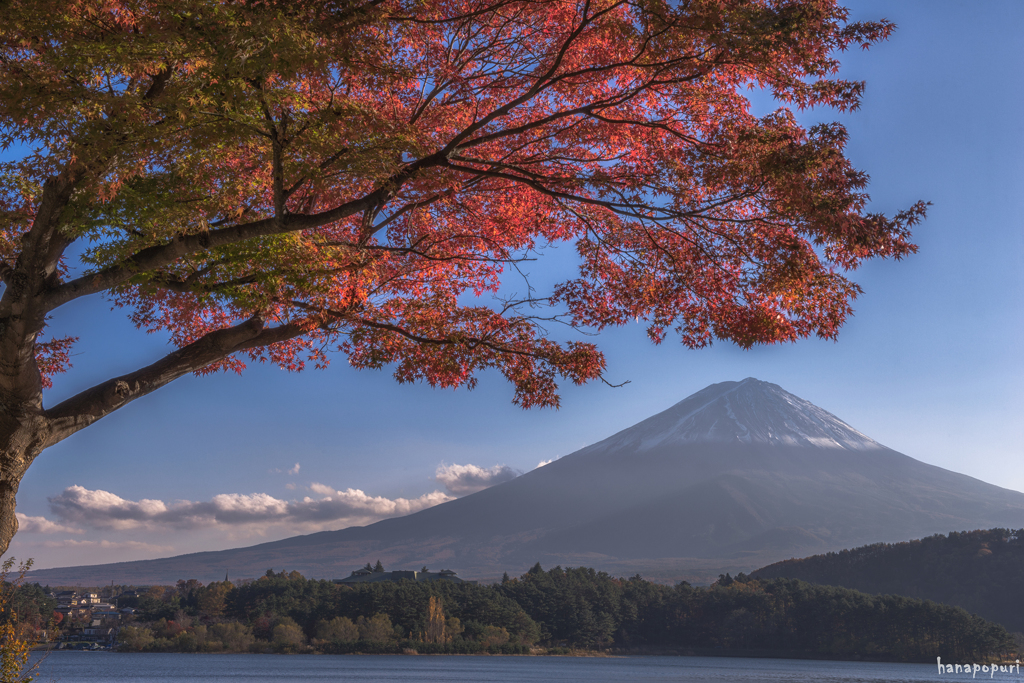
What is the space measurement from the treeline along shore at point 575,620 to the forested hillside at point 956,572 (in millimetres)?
20169

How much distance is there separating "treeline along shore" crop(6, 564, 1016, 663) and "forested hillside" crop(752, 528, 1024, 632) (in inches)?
794

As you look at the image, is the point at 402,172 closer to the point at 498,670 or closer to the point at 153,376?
the point at 153,376

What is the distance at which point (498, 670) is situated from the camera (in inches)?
3041

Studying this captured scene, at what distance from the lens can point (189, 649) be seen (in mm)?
95500

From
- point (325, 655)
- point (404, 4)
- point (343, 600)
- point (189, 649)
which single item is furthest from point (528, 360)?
point (189, 649)

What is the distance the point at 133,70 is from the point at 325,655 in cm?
9724

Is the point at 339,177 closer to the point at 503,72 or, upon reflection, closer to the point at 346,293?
the point at 346,293

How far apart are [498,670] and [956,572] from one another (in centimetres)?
6246

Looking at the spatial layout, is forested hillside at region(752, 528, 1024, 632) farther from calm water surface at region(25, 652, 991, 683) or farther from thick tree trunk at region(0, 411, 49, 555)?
thick tree trunk at region(0, 411, 49, 555)

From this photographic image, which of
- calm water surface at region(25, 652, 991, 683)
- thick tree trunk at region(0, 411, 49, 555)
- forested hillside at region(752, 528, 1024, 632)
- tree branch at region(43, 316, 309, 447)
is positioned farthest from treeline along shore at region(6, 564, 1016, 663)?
thick tree trunk at region(0, 411, 49, 555)
